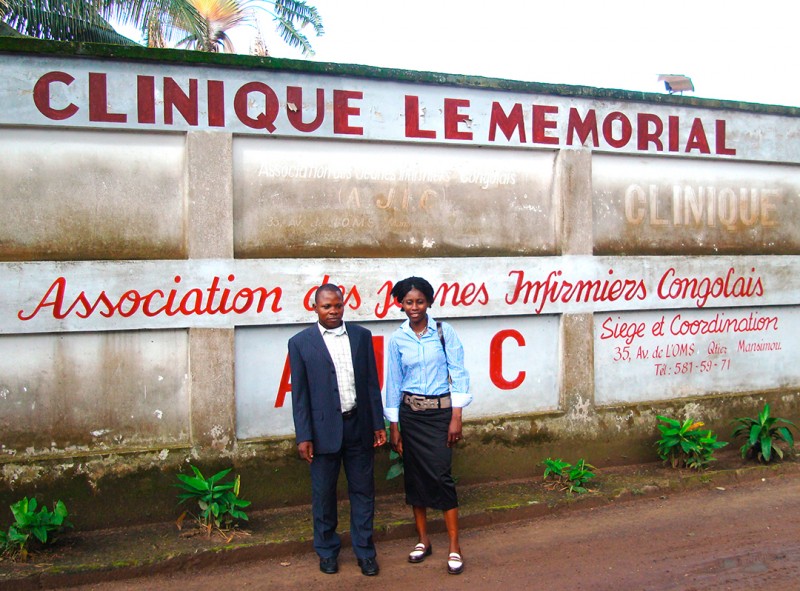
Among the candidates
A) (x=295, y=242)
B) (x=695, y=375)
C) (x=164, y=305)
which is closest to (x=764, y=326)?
(x=695, y=375)

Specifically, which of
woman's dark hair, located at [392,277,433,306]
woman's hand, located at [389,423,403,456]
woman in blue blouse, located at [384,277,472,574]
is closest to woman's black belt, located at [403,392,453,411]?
woman in blue blouse, located at [384,277,472,574]

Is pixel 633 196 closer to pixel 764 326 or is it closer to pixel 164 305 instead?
pixel 764 326

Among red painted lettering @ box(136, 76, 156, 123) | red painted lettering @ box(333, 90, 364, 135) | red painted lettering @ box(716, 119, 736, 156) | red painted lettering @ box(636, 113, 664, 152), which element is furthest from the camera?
red painted lettering @ box(716, 119, 736, 156)

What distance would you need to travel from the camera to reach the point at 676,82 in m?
7.36

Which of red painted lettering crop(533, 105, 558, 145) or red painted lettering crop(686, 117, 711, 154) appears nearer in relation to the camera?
red painted lettering crop(533, 105, 558, 145)

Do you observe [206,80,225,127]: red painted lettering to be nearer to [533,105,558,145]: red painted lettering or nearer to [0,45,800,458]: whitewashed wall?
[0,45,800,458]: whitewashed wall

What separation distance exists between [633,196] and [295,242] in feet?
10.0

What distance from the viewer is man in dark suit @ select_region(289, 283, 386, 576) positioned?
466cm

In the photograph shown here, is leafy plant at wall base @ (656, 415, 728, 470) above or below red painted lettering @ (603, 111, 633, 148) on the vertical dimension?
below

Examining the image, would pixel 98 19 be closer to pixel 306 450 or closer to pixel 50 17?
pixel 50 17

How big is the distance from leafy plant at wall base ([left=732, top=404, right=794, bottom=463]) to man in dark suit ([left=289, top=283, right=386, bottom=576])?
12.4 ft

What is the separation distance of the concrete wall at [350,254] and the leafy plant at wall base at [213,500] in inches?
13.6

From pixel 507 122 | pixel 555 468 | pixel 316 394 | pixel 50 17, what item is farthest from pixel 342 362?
pixel 50 17

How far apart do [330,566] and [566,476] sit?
7.59 feet
